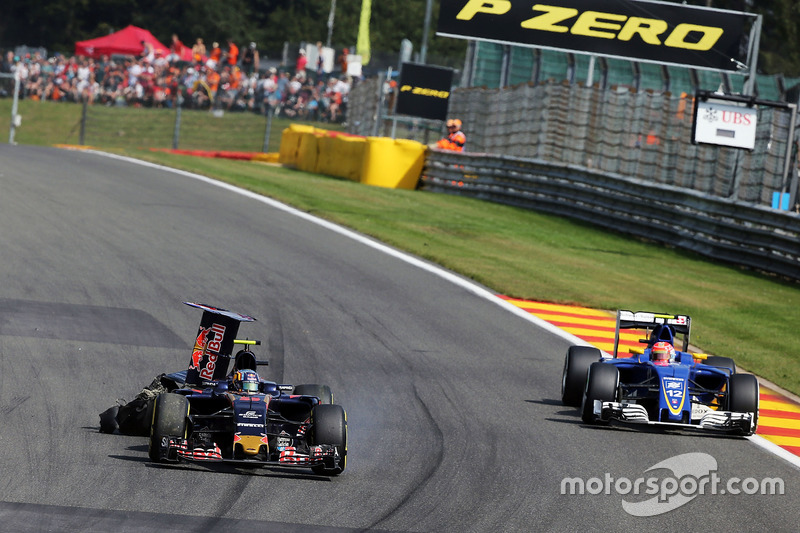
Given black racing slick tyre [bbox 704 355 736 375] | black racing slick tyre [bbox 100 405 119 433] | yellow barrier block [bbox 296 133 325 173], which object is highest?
yellow barrier block [bbox 296 133 325 173]

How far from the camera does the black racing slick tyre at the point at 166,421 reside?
7.73 metres

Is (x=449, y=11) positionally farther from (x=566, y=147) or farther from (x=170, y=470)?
(x=170, y=470)

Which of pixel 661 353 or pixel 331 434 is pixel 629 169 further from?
pixel 331 434

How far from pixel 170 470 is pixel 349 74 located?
1390 inches

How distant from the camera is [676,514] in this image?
772cm

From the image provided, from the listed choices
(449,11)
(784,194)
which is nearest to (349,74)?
(449,11)

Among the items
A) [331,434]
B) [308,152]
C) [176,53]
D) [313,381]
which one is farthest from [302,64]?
[331,434]

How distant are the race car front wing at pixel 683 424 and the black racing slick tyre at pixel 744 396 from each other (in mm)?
95

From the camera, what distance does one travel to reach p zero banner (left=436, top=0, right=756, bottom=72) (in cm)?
2947

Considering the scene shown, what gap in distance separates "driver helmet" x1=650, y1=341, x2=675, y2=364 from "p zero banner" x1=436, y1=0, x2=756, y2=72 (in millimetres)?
19610

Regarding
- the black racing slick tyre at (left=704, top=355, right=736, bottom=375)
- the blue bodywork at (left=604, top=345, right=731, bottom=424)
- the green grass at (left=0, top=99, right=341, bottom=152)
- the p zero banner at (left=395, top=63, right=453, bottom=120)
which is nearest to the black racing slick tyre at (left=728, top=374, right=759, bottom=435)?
the blue bodywork at (left=604, top=345, right=731, bottom=424)

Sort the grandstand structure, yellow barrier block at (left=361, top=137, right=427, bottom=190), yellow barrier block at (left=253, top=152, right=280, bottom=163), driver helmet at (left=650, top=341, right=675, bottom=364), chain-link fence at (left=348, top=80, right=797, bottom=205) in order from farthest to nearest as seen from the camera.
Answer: yellow barrier block at (left=253, top=152, right=280, bottom=163), the grandstand structure, yellow barrier block at (left=361, top=137, right=427, bottom=190), chain-link fence at (left=348, top=80, right=797, bottom=205), driver helmet at (left=650, top=341, right=675, bottom=364)

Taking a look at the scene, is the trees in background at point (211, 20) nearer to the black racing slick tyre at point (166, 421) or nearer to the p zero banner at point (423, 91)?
the p zero banner at point (423, 91)

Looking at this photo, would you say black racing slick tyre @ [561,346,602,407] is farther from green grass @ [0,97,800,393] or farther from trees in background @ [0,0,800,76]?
trees in background @ [0,0,800,76]
